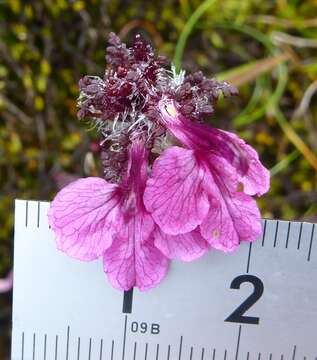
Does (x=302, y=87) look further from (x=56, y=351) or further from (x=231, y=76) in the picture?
(x=56, y=351)

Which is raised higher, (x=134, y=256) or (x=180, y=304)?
(x=134, y=256)

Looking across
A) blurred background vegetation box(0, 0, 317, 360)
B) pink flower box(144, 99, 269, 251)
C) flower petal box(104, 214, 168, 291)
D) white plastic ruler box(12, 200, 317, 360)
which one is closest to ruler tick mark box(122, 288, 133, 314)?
white plastic ruler box(12, 200, 317, 360)

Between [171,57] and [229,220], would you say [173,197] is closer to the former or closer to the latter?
[229,220]

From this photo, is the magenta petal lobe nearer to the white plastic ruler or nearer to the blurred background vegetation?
the white plastic ruler

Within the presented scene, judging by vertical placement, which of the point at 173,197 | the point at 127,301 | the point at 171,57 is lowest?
the point at 127,301

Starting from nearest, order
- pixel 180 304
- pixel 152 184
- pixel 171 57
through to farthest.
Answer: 1. pixel 152 184
2. pixel 180 304
3. pixel 171 57

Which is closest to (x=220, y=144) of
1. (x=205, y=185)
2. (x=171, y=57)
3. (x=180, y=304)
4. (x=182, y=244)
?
(x=205, y=185)

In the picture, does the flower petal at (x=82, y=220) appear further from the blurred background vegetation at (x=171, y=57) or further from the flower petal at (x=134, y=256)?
the blurred background vegetation at (x=171, y=57)
